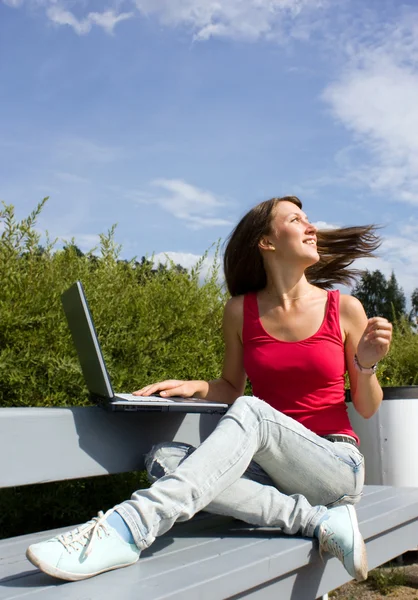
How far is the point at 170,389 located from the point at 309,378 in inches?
21.6

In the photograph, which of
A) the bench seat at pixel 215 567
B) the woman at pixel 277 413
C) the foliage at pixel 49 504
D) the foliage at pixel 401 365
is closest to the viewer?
the bench seat at pixel 215 567

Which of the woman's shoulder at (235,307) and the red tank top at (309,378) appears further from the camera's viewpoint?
the woman's shoulder at (235,307)

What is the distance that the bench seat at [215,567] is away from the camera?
1.63 meters

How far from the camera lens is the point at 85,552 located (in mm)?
1735

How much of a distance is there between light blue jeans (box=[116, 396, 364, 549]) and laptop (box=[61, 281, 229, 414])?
0.16 metres

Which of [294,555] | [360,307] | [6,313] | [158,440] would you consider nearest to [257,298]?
[360,307]

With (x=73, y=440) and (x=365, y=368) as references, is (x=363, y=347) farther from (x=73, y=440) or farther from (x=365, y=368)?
(x=73, y=440)

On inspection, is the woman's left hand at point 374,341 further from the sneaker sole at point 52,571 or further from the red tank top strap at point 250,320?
the sneaker sole at point 52,571

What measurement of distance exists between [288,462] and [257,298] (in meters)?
0.93

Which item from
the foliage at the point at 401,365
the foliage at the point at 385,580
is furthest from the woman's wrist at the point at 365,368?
the foliage at the point at 401,365

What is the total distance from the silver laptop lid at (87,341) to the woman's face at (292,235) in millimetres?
943

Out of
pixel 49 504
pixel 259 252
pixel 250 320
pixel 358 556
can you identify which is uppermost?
pixel 259 252

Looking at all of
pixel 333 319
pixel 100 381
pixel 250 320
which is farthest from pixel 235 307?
pixel 100 381

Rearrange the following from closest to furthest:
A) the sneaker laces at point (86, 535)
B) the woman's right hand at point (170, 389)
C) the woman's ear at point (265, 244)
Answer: the sneaker laces at point (86, 535), the woman's right hand at point (170, 389), the woman's ear at point (265, 244)
